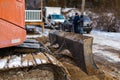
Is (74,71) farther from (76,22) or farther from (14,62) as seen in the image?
(76,22)

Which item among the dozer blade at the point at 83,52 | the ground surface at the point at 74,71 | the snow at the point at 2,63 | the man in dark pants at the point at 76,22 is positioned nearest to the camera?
the snow at the point at 2,63

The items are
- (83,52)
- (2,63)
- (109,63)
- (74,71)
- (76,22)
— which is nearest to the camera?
(2,63)

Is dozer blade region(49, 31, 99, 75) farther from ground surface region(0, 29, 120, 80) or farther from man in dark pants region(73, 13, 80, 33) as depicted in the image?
man in dark pants region(73, 13, 80, 33)

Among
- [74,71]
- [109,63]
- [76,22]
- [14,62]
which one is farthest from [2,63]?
[76,22]

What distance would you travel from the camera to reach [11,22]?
3.73 metres

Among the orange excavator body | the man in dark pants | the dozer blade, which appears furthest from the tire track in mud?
the man in dark pants

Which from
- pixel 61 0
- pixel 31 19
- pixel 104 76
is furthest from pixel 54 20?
pixel 104 76

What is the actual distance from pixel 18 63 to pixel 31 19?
16186 millimetres

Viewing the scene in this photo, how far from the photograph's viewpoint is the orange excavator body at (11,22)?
11.9ft

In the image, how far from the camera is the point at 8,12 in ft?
12.0

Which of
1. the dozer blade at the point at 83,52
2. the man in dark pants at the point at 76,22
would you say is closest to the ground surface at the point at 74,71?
the dozer blade at the point at 83,52

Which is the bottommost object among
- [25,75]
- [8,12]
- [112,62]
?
[112,62]

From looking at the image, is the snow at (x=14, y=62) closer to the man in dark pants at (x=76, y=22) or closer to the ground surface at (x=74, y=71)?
the ground surface at (x=74, y=71)

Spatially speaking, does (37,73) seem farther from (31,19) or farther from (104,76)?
(31,19)
